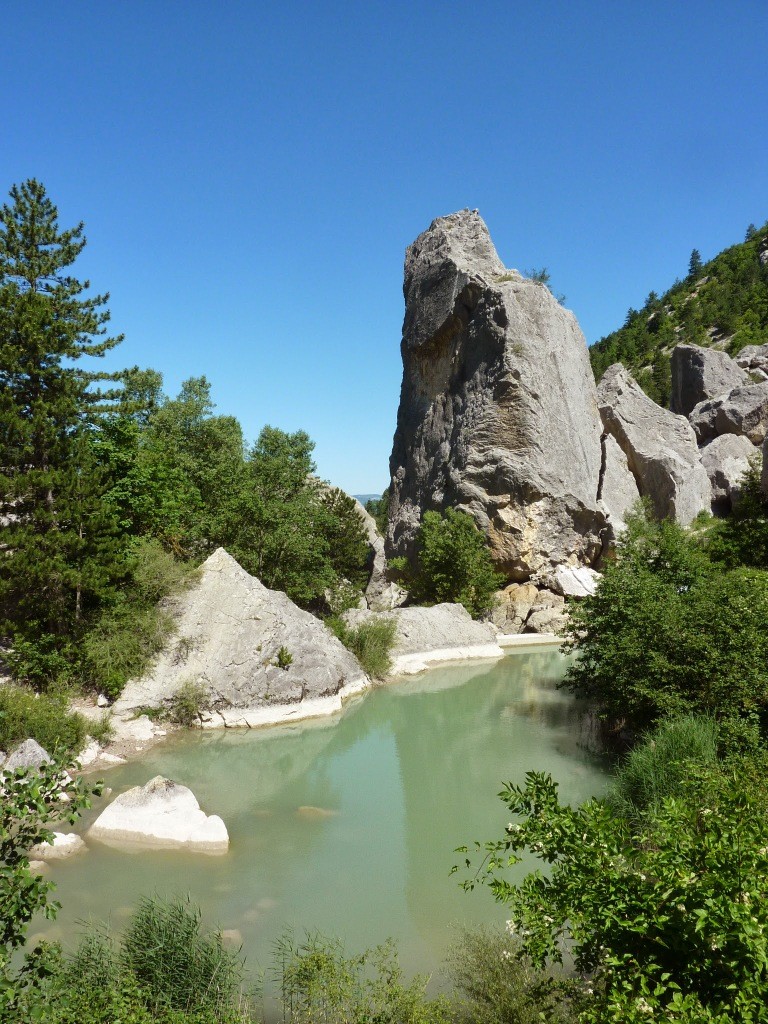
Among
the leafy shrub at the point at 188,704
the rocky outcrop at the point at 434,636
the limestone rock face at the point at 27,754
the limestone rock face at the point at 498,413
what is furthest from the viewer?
the limestone rock face at the point at 498,413

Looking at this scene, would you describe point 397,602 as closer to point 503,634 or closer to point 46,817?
point 503,634

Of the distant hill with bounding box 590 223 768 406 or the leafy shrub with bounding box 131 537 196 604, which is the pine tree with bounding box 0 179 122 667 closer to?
the leafy shrub with bounding box 131 537 196 604

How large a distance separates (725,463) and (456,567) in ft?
68.2

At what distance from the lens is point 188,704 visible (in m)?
15.8

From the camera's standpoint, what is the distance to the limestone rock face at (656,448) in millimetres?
38219

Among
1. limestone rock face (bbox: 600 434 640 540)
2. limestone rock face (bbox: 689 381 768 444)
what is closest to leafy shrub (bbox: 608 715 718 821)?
limestone rock face (bbox: 600 434 640 540)

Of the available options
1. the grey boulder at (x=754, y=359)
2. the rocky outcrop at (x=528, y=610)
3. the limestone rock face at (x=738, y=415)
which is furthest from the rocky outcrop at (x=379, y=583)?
the grey boulder at (x=754, y=359)

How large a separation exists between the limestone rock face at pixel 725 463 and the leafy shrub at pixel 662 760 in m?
33.5

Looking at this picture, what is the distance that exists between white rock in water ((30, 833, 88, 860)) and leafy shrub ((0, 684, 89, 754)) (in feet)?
7.46

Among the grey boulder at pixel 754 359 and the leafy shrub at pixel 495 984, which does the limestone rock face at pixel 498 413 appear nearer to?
the grey boulder at pixel 754 359

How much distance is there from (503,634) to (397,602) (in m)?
6.82

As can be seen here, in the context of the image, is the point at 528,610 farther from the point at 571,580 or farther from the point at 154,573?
the point at 154,573

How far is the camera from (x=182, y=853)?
9711mm

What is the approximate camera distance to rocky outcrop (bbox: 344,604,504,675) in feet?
76.7
